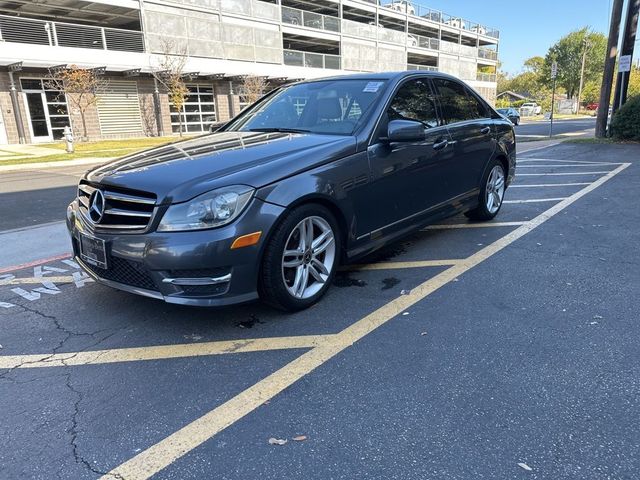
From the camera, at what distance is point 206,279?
118 inches

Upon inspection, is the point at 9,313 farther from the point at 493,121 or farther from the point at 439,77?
the point at 493,121

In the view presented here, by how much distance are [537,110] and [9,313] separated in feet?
213

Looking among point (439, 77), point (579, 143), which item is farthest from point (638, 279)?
point (579, 143)

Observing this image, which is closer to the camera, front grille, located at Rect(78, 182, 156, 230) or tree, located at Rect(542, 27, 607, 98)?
front grille, located at Rect(78, 182, 156, 230)

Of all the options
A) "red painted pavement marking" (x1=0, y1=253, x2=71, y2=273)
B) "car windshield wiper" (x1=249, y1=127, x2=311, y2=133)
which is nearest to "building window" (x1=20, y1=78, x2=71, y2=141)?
"red painted pavement marking" (x1=0, y1=253, x2=71, y2=273)

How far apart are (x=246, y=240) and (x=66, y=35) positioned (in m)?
24.8

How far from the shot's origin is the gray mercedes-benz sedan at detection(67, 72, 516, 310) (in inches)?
118

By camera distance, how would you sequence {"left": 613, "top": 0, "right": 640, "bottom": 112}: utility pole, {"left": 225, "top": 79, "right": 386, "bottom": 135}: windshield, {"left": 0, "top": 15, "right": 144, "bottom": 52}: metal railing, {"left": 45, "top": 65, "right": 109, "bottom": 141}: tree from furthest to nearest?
1. {"left": 45, "top": 65, "right": 109, "bottom": 141}: tree
2. {"left": 0, "top": 15, "right": 144, "bottom": 52}: metal railing
3. {"left": 613, "top": 0, "right": 640, "bottom": 112}: utility pole
4. {"left": 225, "top": 79, "right": 386, "bottom": 135}: windshield

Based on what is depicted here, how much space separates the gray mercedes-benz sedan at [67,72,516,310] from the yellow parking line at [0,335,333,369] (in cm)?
29

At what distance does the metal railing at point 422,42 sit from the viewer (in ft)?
142

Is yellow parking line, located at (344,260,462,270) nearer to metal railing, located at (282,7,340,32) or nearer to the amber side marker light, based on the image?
the amber side marker light

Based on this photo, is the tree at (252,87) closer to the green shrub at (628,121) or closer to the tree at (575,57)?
the green shrub at (628,121)

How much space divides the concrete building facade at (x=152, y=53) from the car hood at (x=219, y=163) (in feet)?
70.9

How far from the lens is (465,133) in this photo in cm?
510
